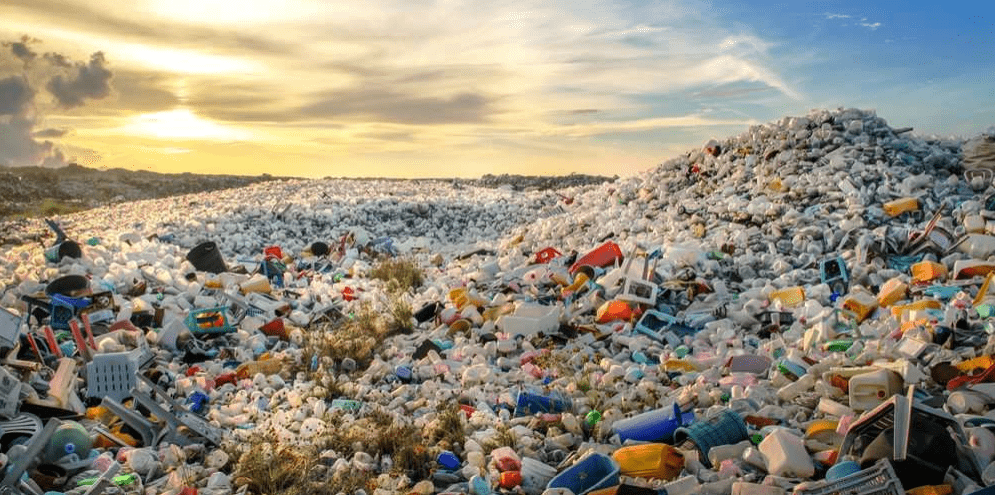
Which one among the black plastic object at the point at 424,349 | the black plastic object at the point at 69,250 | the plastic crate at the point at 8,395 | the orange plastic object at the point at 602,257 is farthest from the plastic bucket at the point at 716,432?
the black plastic object at the point at 69,250

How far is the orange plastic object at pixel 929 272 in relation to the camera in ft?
20.9

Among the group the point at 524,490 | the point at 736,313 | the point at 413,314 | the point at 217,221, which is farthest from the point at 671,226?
the point at 217,221

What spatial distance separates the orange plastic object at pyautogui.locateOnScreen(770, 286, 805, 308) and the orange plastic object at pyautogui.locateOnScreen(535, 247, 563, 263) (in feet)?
10.6

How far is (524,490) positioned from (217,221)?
11458 mm

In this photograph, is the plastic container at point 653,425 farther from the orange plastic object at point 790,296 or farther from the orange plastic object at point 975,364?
the orange plastic object at point 790,296

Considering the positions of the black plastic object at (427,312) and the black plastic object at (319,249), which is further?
the black plastic object at (319,249)

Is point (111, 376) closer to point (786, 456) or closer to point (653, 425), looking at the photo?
point (653, 425)

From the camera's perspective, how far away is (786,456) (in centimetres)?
349

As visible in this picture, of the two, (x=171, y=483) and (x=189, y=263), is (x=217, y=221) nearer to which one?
(x=189, y=263)

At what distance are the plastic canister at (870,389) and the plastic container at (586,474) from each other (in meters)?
1.59

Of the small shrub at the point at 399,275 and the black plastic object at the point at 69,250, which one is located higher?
the black plastic object at the point at 69,250

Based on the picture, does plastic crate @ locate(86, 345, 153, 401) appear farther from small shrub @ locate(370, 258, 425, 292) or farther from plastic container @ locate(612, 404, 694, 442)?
small shrub @ locate(370, 258, 425, 292)

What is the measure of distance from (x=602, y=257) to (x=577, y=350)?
2480mm

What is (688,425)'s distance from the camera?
4160 millimetres
